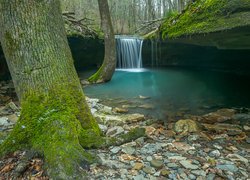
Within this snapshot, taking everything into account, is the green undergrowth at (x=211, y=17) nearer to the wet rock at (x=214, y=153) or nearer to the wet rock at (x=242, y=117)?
the wet rock at (x=242, y=117)

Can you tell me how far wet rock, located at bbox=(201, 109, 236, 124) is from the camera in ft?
14.7

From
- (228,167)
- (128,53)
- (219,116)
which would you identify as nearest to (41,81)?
(228,167)

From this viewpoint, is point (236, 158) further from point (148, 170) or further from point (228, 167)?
point (148, 170)

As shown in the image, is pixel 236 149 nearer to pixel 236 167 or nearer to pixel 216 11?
pixel 236 167

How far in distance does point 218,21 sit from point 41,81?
402cm

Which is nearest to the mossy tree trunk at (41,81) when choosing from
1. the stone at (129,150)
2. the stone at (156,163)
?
the stone at (129,150)

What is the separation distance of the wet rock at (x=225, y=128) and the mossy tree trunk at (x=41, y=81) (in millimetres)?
2381

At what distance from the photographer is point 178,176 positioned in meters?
2.16

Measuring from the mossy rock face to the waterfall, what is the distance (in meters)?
7.39

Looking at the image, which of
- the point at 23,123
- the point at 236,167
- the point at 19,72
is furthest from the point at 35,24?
the point at 236,167

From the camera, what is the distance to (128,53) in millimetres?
14273

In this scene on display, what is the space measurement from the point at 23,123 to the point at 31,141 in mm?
203

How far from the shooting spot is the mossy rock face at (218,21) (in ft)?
14.4

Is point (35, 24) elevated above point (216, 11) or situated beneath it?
situated beneath
